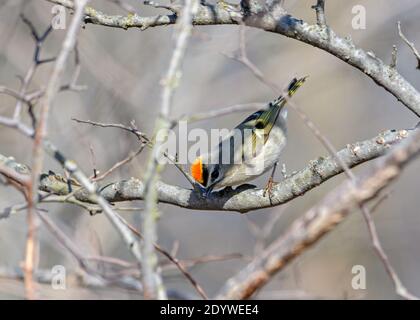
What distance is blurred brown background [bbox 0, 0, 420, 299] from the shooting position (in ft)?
19.7

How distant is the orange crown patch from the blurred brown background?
48.7 inches

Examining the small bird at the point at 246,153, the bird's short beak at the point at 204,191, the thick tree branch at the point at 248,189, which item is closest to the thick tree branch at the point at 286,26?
the thick tree branch at the point at 248,189

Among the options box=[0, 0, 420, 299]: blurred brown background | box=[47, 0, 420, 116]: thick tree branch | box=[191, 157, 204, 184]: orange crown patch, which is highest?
box=[0, 0, 420, 299]: blurred brown background

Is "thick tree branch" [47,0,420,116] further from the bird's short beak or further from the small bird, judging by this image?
the bird's short beak

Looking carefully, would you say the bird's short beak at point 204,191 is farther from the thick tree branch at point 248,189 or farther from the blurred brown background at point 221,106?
the blurred brown background at point 221,106

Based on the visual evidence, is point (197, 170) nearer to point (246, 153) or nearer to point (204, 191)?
point (204, 191)

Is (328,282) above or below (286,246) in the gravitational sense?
above

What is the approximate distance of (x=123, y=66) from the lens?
686 centimetres

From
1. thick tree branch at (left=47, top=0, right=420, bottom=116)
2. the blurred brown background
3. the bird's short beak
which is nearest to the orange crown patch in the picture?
→ the bird's short beak

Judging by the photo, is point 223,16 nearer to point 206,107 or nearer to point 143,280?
point 143,280

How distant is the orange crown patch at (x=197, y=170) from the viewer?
368 centimetres
